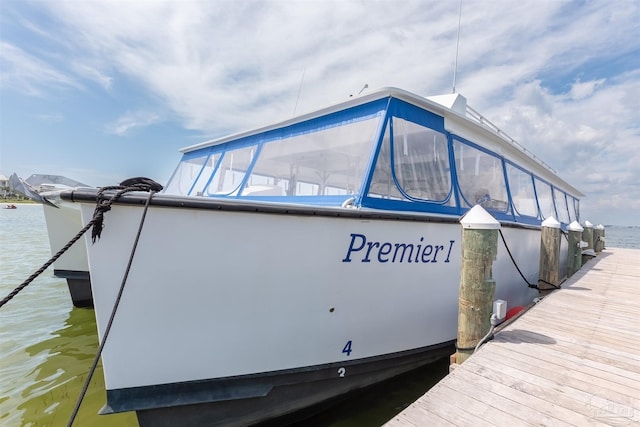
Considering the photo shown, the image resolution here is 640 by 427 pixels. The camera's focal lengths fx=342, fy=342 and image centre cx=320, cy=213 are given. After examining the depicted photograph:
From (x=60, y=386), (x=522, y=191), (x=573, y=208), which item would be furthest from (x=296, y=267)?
(x=573, y=208)

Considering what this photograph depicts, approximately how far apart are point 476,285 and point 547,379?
845 millimetres

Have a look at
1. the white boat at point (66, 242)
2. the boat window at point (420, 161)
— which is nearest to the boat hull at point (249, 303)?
the boat window at point (420, 161)

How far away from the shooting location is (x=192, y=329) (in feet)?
7.45

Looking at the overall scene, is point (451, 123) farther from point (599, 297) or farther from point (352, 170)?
point (599, 297)

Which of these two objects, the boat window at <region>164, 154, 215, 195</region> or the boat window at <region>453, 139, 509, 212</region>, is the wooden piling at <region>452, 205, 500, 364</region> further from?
the boat window at <region>164, 154, 215, 195</region>

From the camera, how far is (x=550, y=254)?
5.36m

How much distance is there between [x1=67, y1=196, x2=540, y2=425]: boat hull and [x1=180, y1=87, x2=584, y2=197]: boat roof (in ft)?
4.03

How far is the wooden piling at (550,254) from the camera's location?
5.28 m

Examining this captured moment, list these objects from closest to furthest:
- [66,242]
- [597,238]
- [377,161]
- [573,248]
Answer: [377,161]
[66,242]
[573,248]
[597,238]

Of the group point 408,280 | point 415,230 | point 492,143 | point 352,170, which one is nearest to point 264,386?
point 408,280

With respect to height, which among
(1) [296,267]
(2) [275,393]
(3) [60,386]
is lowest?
(3) [60,386]

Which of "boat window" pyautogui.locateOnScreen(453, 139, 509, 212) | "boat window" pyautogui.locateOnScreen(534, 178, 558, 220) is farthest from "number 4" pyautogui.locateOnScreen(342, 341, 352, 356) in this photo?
"boat window" pyautogui.locateOnScreen(534, 178, 558, 220)

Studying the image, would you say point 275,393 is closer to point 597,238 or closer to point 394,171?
point 394,171

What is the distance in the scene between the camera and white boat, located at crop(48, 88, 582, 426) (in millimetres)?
2150
